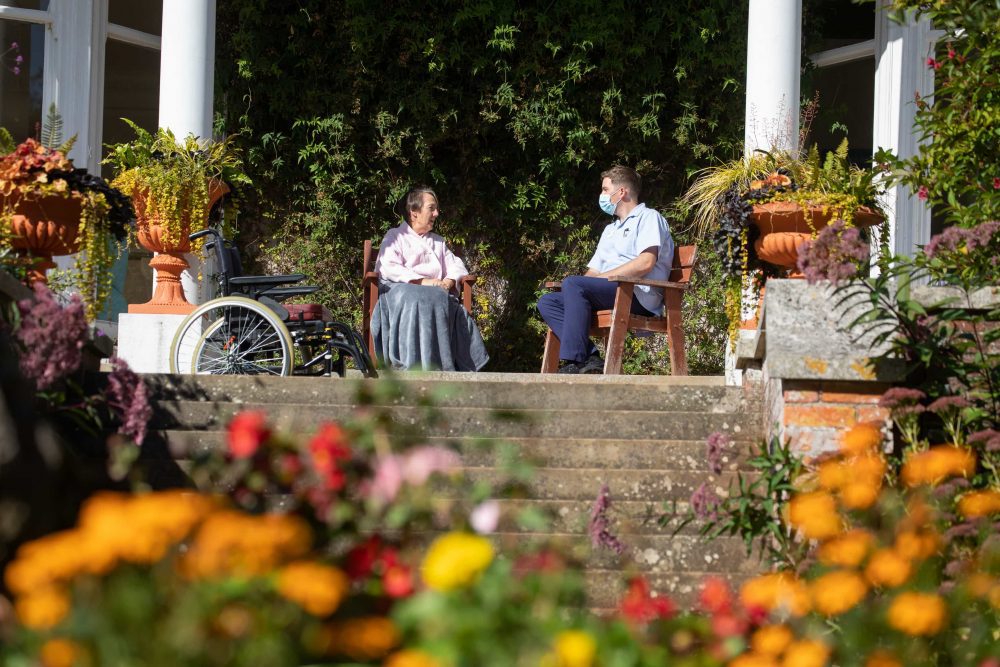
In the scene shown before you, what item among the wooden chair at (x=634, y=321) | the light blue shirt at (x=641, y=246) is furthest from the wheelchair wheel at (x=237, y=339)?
the light blue shirt at (x=641, y=246)

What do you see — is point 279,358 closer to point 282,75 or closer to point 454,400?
point 454,400

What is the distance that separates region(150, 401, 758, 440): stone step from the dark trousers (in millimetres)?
1858

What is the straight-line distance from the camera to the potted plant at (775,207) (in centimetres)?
526

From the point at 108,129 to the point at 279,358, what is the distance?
3.72m

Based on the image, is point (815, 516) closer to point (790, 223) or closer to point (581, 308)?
point (790, 223)

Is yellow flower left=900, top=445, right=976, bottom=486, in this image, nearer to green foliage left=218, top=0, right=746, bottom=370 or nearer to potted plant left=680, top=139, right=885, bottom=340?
potted plant left=680, top=139, right=885, bottom=340

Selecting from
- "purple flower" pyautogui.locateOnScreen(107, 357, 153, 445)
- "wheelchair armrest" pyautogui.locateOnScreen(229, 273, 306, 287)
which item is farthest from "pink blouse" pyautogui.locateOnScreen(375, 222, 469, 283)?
"purple flower" pyautogui.locateOnScreen(107, 357, 153, 445)

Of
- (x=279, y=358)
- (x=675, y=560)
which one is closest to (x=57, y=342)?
(x=675, y=560)

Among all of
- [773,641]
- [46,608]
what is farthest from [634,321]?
[46,608]

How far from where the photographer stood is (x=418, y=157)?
8641mm

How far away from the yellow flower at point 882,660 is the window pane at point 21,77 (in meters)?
7.31

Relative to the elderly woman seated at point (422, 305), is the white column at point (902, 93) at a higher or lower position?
higher

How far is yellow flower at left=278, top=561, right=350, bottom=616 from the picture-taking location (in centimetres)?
143

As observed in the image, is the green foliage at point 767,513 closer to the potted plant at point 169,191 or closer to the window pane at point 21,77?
the potted plant at point 169,191
